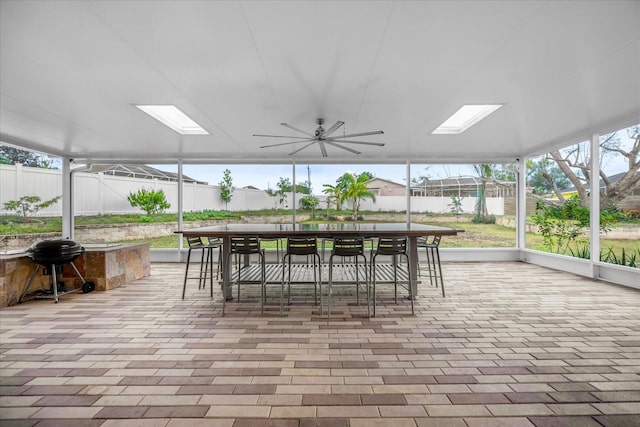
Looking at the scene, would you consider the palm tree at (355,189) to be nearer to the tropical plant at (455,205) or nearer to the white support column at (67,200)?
the tropical plant at (455,205)

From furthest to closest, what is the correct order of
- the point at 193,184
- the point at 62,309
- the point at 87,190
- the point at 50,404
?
the point at 193,184
the point at 87,190
the point at 62,309
the point at 50,404

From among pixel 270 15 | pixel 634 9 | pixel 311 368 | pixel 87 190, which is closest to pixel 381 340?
pixel 311 368

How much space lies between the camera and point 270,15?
2.19 metres

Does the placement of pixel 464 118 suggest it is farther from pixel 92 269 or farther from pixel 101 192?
pixel 101 192

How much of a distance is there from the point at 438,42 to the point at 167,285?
5.02 meters

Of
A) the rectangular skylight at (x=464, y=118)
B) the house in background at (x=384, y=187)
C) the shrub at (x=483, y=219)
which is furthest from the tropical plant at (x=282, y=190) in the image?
the shrub at (x=483, y=219)

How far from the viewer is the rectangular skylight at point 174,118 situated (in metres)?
4.32

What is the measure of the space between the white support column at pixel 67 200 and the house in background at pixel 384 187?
702 centimetres

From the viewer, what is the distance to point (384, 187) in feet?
25.6

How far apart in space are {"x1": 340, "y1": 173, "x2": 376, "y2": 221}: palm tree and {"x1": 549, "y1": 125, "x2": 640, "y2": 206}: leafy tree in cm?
415

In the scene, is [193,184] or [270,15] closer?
[270,15]

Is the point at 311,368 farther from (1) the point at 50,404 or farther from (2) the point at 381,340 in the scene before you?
(1) the point at 50,404

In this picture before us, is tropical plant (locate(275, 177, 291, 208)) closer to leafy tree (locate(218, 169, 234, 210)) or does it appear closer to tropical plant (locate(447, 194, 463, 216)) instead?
leafy tree (locate(218, 169, 234, 210))

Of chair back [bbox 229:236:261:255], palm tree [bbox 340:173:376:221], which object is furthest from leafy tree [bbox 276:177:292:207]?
chair back [bbox 229:236:261:255]
